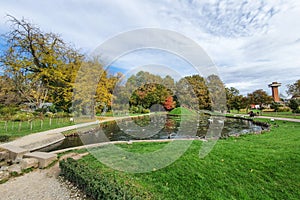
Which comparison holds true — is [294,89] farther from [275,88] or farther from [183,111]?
[183,111]

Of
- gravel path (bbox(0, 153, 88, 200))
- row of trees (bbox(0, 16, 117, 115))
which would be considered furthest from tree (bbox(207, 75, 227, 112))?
gravel path (bbox(0, 153, 88, 200))

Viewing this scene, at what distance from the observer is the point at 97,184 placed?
231 cm

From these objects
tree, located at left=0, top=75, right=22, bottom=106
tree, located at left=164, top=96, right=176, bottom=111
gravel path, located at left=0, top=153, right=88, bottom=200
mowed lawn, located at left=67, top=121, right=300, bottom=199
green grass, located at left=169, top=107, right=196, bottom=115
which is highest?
tree, located at left=0, top=75, right=22, bottom=106

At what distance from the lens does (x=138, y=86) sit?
18062 millimetres

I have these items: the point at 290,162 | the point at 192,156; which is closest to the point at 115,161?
the point at 192,156

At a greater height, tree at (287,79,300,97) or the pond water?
tree at (287,79,300,97)

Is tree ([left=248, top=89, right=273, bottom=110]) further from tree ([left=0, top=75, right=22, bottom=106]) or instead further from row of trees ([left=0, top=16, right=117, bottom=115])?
tree ([left=0, top=75, right=22, bottom=106])

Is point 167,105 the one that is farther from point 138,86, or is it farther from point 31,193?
point 31,193

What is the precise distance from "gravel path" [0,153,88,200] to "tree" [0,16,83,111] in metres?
12.0

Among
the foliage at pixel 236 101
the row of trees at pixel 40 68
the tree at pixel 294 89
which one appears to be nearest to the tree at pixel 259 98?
the foliage at pixel 236 101

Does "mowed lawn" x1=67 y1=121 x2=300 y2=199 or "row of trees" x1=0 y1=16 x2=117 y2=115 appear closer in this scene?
"mowed lawn" x1=67 y1=121 x2=300 y2=199

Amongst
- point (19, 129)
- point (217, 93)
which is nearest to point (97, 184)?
point (19, 129)

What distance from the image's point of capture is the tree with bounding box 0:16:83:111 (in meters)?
13.0

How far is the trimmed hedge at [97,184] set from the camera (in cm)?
207
